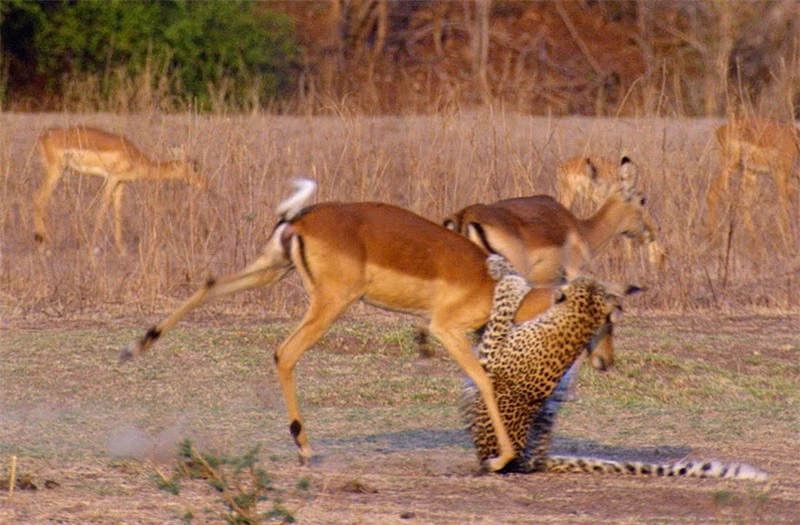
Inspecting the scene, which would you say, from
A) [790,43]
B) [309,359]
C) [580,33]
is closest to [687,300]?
[309,359]

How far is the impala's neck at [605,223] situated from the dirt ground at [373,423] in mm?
603

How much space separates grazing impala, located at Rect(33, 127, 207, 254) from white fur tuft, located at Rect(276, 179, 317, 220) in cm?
596

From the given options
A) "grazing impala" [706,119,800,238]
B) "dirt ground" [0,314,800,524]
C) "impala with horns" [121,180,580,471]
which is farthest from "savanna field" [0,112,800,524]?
"impala with horns" [121,180,580,471]

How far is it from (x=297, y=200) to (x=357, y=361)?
2.37 meters

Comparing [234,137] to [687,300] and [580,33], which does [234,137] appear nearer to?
[687,300]

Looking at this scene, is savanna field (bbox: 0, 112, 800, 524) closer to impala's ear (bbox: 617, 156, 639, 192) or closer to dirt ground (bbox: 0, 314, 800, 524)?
dirt ground (bbox: 0, 314, 800, 524)

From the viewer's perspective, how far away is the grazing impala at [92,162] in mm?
12602

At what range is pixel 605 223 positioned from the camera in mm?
9102

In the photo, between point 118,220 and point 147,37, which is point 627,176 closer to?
point 118,220

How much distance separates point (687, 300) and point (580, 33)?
50.8 ft

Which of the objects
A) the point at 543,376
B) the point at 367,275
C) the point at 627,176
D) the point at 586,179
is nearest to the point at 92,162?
the point at 586,179

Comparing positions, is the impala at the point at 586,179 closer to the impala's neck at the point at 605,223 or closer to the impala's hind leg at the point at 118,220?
the impala's neck at the point at 605,223

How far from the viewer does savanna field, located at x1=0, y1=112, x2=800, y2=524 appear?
4938mm

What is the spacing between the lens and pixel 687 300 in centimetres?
1017
